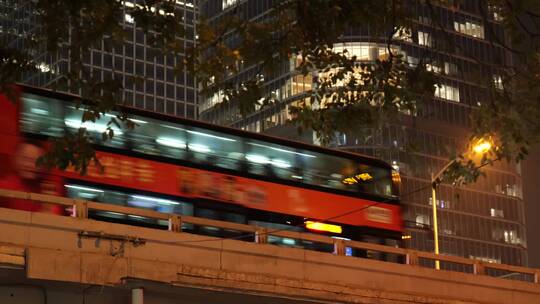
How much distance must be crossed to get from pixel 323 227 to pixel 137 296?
8.50 m

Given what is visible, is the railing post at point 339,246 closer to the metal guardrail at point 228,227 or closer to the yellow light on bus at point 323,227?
the metal guardrail at point 228,227

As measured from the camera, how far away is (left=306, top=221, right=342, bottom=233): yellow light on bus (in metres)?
24.8

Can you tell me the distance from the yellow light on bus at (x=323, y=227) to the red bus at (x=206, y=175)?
3 centimetres

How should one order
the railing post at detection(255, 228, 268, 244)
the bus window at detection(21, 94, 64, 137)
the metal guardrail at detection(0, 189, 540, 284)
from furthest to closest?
the bus window at detection(21, 94, 64, 137)
the railing post at detection(255, 228, 268, 244)
the metal guardrail at detection(0, 189, 540, 284)

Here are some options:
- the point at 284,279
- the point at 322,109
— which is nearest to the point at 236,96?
the point at 322,109

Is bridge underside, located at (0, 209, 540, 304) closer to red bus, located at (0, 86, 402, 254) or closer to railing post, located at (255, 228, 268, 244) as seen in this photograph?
railing post, located at (255, 228, 268, 244)

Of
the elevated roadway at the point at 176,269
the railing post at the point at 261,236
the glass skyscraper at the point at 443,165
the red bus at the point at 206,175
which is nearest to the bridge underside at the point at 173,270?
the elevated roadway at the point at 176,269

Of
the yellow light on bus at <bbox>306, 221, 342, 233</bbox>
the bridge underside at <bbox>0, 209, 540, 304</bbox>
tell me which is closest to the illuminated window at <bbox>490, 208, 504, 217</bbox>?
the yellow light on bus at <bbox>306, 221, 342, 233</bbox>

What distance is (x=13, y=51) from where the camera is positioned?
1163 centimetres

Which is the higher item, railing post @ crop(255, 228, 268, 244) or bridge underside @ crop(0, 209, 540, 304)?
railing post @ crop(255, 228, 268, 244)

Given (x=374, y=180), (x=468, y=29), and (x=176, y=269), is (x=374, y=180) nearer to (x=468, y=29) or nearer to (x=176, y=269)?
(x=176, y=269)

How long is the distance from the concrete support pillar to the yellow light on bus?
7.89 metres

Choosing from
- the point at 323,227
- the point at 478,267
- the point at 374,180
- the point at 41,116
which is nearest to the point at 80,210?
the point at 41,116

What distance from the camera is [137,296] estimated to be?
17500mm
